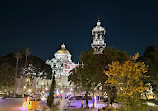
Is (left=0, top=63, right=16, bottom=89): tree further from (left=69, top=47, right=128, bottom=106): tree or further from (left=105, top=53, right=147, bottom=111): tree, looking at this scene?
(left=105, top=53, right=147, bottom=111): tree

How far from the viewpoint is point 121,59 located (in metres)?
20.0

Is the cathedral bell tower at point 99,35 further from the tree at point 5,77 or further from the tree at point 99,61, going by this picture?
the tree at point 99,61

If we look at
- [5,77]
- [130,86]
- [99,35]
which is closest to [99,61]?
[130,86]

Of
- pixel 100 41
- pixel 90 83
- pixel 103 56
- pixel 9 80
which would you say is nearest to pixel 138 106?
pixel 103 56

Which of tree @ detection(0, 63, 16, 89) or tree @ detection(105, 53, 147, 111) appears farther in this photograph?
tree @ detection(0, 63, 16, 89)

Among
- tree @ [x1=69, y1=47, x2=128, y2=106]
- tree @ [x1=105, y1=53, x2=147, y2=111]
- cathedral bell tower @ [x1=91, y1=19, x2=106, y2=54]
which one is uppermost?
cathedral bell tower @ [x1=91, y1=19, x2=106, y2=54]

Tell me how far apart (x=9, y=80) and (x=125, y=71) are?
35.7 metres

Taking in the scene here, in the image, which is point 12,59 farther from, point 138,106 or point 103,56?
point 138,106

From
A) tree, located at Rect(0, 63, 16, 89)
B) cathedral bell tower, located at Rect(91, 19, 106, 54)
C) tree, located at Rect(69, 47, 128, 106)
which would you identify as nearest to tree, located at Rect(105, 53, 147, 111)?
tree, located at Rect(69, 47, 128, 106)

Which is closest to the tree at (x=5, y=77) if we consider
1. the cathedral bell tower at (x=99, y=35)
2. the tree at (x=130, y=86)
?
the tree at (x=130, y=86)

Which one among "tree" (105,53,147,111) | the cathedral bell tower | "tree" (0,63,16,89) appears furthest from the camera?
the cathedral bell tower

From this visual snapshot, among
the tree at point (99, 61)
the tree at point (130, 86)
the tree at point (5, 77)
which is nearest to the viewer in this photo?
the tree at point (130, 86)

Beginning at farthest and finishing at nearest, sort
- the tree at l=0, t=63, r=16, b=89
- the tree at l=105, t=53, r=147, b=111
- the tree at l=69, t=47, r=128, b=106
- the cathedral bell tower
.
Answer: the cathedral bell tower
the tree at l=0, t=63, r=16, b=89
the tree at l=69, t=47, r=128, b=106
the tree at l=105, t=53, r=147, b=111

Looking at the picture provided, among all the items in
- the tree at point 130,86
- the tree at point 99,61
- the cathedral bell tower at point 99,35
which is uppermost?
the cathedral bell tower at point 99,35
